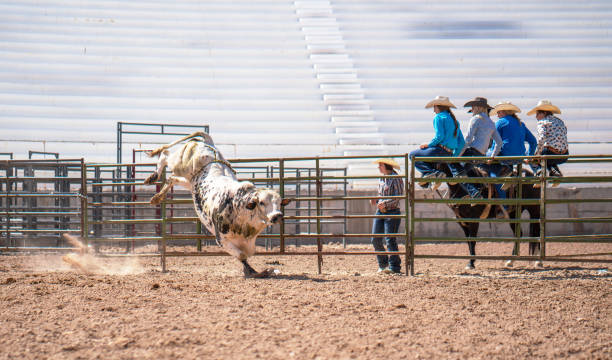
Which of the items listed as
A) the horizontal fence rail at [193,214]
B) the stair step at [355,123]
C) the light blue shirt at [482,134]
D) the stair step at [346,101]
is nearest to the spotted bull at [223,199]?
the horizontal fence rail at [193,214]

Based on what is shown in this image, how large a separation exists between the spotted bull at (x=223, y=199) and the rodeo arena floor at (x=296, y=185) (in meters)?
0.04

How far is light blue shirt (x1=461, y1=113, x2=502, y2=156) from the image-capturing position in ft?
24.6

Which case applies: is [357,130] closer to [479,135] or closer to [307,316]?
[479,135]

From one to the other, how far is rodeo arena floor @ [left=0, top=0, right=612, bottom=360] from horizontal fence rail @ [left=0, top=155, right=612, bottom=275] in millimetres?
56

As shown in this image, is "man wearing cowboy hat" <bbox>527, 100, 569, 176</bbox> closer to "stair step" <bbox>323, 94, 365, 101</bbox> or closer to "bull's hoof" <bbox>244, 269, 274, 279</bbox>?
"bull's hoof" <bbox>244, 269, 274, 279</bbox>

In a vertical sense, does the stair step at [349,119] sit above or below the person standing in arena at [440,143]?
above

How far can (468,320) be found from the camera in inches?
180

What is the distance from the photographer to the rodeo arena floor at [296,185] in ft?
14.5

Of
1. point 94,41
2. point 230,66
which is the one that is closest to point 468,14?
point 230,66

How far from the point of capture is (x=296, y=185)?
37.3 feet

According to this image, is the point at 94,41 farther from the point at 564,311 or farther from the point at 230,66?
the point at 564,311

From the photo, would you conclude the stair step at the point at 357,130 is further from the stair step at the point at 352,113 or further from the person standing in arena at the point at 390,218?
the person standing in arena at the point at 390,218

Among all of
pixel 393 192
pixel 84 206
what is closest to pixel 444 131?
pixel 393 192

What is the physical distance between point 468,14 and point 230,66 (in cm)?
799
